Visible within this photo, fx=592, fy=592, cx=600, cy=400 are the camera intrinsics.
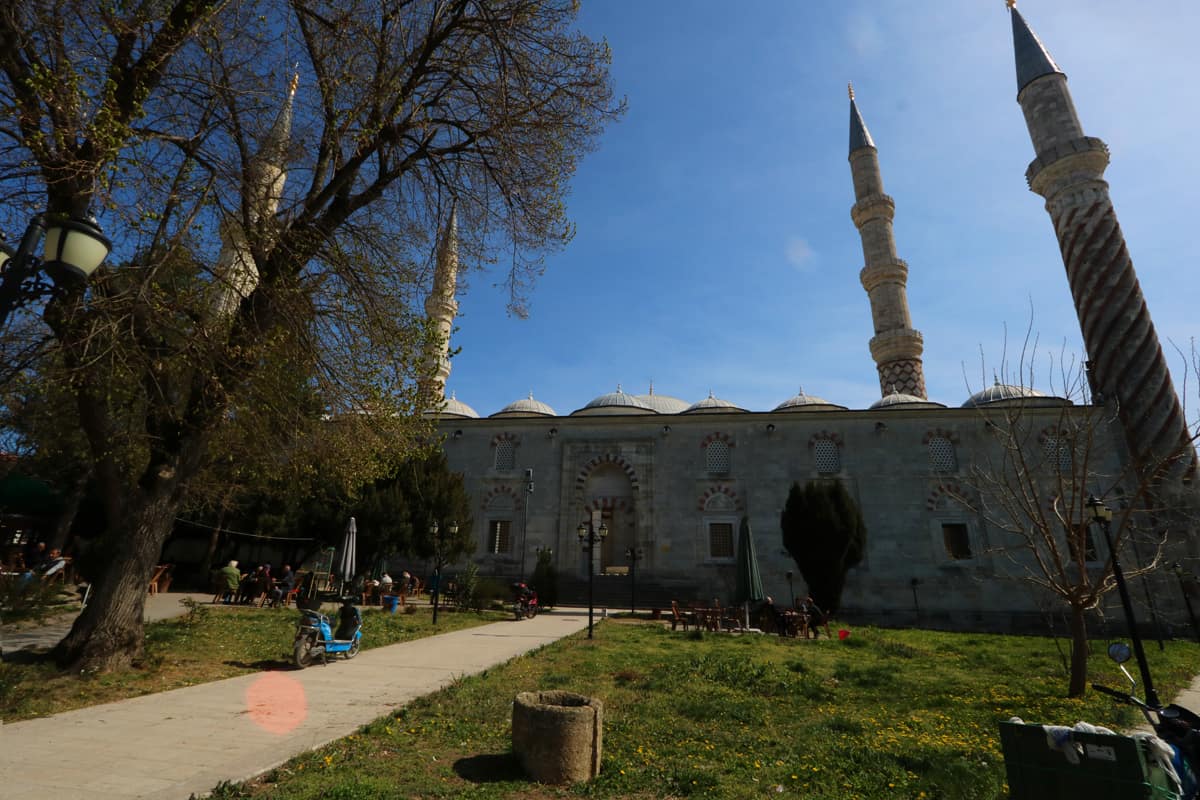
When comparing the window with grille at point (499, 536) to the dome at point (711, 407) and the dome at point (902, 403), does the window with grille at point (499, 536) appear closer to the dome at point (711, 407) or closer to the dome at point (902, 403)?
the dome at point (711, 407)

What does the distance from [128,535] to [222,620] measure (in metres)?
4.98

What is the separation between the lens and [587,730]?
4074mm

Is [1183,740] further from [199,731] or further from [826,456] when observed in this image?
[826,456]

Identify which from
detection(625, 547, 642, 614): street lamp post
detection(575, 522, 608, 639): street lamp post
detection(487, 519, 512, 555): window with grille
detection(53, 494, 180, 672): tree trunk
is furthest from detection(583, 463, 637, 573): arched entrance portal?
detection(53, 494, 180, 672): tree trunk

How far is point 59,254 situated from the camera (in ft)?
12.0

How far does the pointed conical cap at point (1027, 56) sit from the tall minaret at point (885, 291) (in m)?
6.44

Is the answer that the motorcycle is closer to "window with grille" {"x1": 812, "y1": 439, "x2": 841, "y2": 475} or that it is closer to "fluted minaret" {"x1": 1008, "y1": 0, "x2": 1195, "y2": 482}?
"window with grille" {"x1": 812, "y1": 439, "x2": 841, "y2": 475}

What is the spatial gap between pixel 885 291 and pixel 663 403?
11571mm

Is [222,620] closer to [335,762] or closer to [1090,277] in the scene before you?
[335,762]

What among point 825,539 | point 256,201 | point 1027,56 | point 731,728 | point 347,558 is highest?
point 1027,56

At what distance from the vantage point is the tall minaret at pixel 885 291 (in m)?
26.6

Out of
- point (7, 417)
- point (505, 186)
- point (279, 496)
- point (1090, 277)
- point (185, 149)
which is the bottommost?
point (279, 496)

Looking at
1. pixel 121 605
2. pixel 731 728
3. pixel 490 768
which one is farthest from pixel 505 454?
pixel 490 768

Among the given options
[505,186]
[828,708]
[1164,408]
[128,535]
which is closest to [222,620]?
[128,535]
